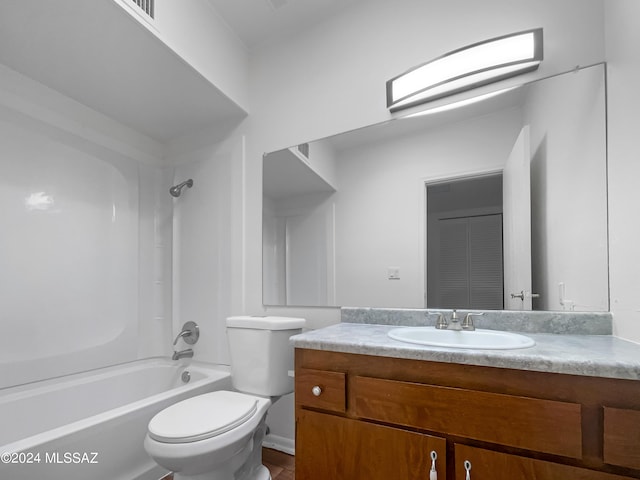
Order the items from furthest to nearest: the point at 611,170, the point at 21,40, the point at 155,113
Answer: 1. the point at 155,113
2. the point at 21,40
3. the point at 611,170

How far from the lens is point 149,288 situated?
2.32 meters

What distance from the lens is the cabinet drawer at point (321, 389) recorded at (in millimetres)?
1055

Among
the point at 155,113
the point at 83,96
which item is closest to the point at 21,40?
the point at 83,96

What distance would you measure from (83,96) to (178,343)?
173cm

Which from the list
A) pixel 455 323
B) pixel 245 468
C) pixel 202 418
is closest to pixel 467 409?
pixel 455 323

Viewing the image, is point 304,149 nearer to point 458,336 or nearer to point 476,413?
point 458,336

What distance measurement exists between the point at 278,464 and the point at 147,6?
2388 millimetres

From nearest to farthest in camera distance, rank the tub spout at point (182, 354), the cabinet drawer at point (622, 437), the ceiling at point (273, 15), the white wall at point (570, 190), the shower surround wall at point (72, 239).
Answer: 1. the cabinet drawer at point (622, 437)
2. the white wall at point (570, 190)
3. the shower surround wall at point (72, 239)
4. the ceiling at point (273, 15)
5. the tub spout at point (182, 354)

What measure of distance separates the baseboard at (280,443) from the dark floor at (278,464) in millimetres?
21

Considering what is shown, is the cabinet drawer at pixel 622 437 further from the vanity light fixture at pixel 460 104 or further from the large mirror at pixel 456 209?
the vanity light fixture at pixel 460 104

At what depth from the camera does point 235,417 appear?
4.06 feet

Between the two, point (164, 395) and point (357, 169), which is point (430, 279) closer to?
point (357, 169)

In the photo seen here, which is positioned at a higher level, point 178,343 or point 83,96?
point 83,96

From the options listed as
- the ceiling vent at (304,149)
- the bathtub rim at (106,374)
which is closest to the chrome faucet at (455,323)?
the ceiling vent at (304,149)
